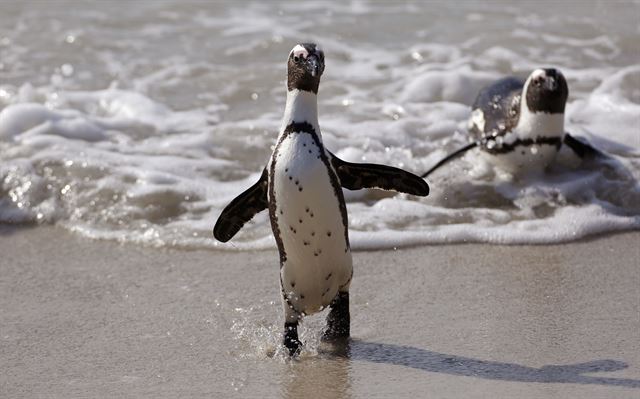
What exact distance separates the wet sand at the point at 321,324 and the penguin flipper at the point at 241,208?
1.45ft

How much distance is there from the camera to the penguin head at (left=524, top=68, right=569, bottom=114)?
640cm

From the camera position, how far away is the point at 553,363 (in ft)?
12.9

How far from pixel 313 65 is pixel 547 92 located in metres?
2.77

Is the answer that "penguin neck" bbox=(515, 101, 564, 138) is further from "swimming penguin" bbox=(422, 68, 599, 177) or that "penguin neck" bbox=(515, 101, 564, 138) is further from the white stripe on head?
the white stripe on head

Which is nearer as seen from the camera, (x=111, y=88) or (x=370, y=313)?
(x=370, y=313)

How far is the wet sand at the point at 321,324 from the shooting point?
3836 millimetres

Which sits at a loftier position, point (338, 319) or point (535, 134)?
point (535, 134)

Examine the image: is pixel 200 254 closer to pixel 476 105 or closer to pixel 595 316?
pixel 595 316

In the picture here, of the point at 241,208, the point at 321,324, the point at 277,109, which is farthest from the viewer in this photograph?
the point at 277,109

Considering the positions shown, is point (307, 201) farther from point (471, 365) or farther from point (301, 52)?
point (471, 365)

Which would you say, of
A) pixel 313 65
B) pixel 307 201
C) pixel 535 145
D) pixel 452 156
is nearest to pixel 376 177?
pixel 307 201

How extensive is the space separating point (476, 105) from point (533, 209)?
131 centimetres

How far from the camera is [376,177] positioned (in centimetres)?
410

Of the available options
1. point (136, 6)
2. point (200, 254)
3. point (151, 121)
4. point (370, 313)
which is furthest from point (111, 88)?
point (370, 313)
